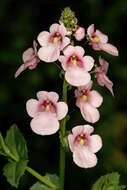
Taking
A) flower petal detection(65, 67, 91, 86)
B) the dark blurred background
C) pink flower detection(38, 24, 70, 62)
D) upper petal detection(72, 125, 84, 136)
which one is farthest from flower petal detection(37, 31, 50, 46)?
the dark blurred background

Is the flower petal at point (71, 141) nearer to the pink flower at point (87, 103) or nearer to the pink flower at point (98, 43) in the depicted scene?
the pink flower at point (87, 103)

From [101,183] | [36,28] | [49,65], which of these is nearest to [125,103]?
[49,65]

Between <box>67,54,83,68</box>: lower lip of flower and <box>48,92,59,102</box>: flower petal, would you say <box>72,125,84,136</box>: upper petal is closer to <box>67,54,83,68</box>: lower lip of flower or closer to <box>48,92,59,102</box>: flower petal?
<box>48,92,59,102</box>: flower petal

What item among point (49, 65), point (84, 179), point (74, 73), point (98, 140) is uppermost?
point (74, 73)

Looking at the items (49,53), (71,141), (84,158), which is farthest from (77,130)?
(49,53)

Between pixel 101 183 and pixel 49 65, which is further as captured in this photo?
pixel 49 65

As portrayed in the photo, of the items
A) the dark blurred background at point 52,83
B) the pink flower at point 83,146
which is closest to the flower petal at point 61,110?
the pink flower at point 83,146

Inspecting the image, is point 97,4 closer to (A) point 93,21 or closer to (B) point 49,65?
(A) point 93,21
